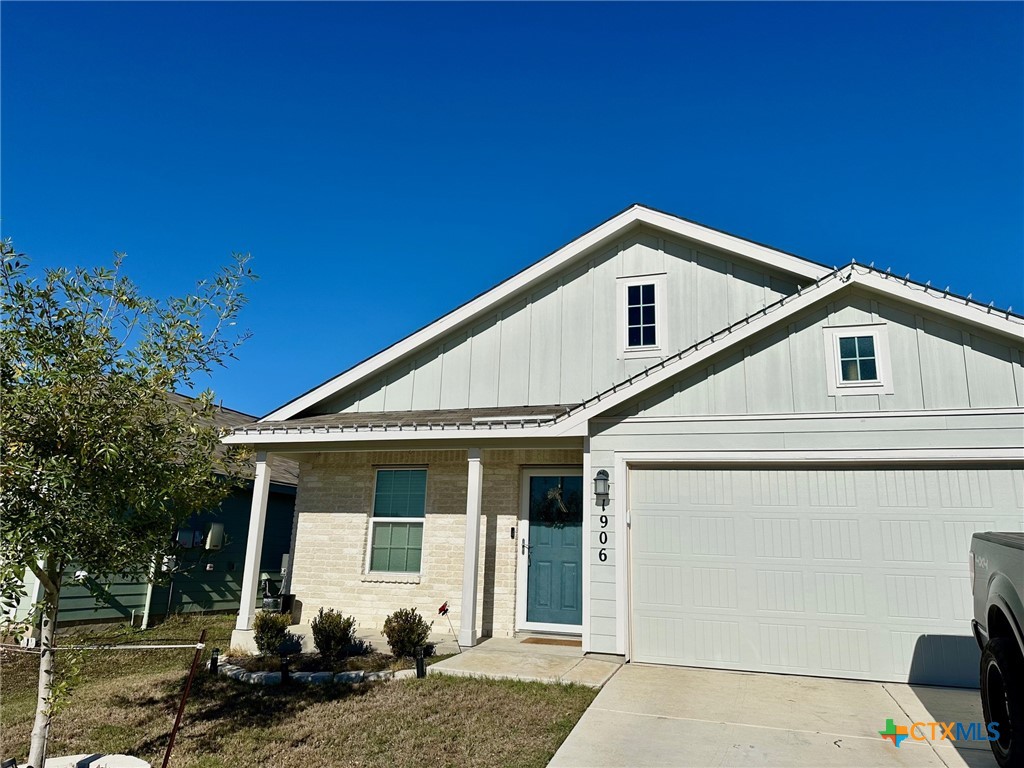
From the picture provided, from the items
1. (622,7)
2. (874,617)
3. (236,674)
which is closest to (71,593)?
(236,674)

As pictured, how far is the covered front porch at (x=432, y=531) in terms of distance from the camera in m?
9.04

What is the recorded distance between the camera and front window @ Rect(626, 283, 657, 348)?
10.0 meters

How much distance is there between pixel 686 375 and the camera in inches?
310

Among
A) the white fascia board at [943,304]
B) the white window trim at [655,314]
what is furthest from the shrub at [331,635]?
the white fascia board at [943,304]

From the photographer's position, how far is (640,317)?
10188 mm

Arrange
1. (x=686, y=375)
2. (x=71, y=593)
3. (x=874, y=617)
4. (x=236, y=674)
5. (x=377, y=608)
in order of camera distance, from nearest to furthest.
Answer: (x=874, y=617) < (x=236, y=674) < (x=686, y=375) < (x=377, y=608) < (x=71, y=593)

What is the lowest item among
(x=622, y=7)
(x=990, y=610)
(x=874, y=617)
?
(x=874, y=617)

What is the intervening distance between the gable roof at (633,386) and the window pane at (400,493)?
106 centimetres

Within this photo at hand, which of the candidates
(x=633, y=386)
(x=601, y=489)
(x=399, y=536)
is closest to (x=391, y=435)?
(x=399, y=536)

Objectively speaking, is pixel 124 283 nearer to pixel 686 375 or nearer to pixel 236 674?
pixel 236 674

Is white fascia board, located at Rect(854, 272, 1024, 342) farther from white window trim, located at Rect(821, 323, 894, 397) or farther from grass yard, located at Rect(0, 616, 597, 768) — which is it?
grass yard, located at Rect(0, 616, 597, 768)

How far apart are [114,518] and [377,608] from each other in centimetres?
633

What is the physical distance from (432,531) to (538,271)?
481 cm

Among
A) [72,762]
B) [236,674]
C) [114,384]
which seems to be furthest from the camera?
[236,674]
